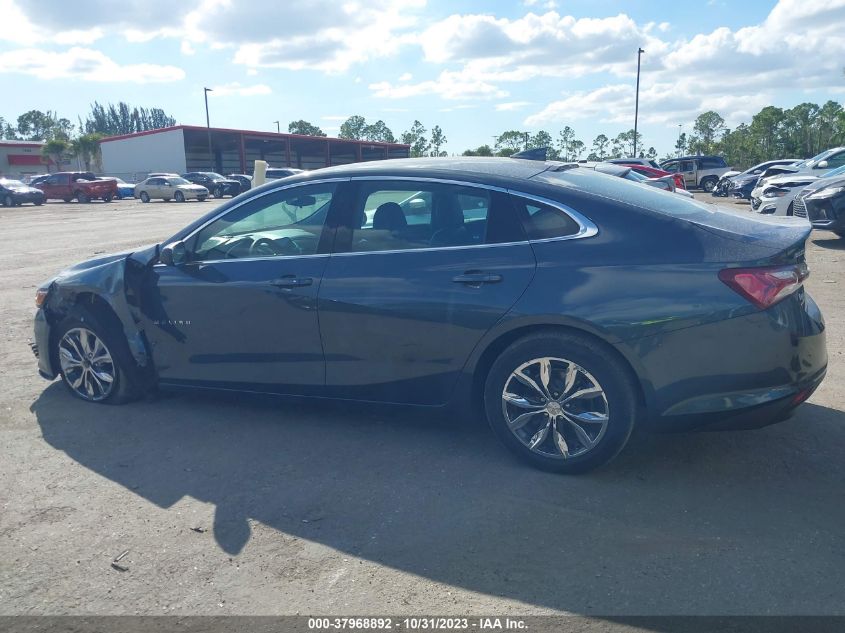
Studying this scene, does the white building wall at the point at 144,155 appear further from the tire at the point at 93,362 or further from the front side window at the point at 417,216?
the front side window at the point at 417,216

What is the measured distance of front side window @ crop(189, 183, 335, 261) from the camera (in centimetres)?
473

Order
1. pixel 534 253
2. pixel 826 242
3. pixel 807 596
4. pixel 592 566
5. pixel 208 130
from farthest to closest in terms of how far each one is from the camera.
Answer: pixel 208 130 < pixel 826 242 < pixel 534 253 < pixel 592 566 < pixel 807 596

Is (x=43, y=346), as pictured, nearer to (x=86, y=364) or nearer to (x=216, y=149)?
(x=86, y=364)

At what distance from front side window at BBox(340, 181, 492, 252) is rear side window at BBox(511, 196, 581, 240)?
0.68 ft

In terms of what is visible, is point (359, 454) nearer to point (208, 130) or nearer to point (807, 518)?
point (807, 518)

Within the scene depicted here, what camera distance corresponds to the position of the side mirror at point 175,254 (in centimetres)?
498

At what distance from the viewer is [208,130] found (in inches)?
2378

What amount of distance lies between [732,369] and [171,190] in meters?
41.5

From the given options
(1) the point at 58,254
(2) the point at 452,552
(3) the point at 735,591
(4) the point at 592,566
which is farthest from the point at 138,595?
(1) the point at 58,254

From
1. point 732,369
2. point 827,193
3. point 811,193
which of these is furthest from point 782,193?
point 732,369

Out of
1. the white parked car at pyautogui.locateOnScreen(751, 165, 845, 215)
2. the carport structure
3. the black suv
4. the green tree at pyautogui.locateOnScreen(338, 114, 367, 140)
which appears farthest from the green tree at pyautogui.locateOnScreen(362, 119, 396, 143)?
the white parked car at pyautogui.locateOnScreen(751, 165, 845, 215)

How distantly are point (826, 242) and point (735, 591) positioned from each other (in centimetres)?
1282

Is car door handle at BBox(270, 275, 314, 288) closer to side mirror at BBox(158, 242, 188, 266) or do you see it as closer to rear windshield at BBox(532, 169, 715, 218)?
side mirror at BBox(158, 242, 188, 266)

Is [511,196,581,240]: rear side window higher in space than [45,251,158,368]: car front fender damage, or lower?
higher
